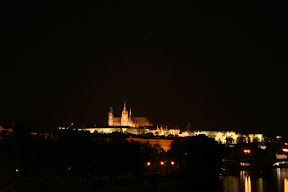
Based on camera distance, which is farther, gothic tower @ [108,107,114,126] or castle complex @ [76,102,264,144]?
gothic tower @ [108,107,114,126]

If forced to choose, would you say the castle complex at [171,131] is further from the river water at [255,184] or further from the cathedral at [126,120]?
the river water at [255,184]

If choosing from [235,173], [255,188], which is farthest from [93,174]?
[235,173]

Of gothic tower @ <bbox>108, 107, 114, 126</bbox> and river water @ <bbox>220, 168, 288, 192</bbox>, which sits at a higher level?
gothic tower @ <bbox>108, 107, 114, 126</bbox>

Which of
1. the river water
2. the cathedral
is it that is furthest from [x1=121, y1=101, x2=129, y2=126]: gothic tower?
the river water

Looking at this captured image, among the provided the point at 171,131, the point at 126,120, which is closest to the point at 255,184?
the point at 171,131

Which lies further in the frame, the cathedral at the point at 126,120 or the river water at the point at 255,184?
the cathedral at the point at 126,120

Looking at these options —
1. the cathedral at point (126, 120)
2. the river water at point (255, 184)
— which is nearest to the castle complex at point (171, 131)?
the cathedral at point (126, 120)

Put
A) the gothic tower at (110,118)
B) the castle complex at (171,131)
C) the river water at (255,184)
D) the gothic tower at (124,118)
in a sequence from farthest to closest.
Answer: the gothic tower at (110,118) < the gothic tower at (124,118) < the castle complex at (171,131) < the river water at (255,184)

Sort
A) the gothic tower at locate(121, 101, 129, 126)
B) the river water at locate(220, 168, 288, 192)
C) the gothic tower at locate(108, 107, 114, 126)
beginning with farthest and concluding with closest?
the gothic tower at locate(108, 107, 114, 126)
the gothic tower at locate(121, 101, 129, 126)
the river water at locate(220, 168, 288, 192)

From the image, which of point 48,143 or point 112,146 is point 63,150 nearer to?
point 48,143

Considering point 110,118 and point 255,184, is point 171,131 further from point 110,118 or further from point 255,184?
point 255,184

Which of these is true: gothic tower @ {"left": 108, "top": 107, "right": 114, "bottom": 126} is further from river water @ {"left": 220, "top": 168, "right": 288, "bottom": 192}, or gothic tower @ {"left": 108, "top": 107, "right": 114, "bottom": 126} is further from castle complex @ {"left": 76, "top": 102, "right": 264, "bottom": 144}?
A: river water @ {"left": 220, "top": 168, "right": 288, "bottom": 192}

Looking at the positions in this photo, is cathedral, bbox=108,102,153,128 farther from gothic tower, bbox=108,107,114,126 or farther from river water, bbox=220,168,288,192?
river water, bbox=220,168,288,192

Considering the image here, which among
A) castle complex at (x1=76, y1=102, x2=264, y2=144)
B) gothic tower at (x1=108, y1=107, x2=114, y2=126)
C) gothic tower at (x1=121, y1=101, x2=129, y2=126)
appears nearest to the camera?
castle complex at (x1=76, y1=102, x2=264, y2=144)
